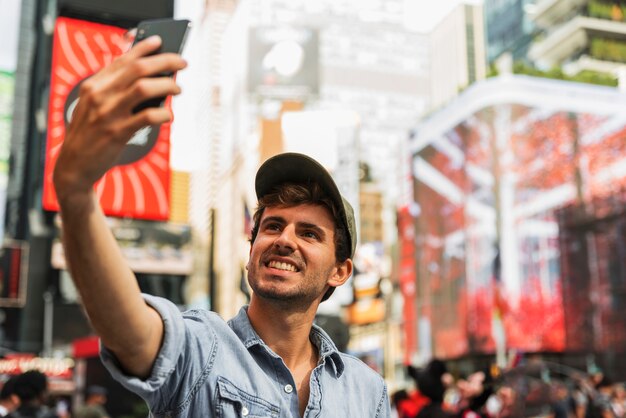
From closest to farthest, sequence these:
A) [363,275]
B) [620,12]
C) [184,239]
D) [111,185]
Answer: [111,185]
[184,239]
[363,275]
[620,12]

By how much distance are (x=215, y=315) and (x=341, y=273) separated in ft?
1.50

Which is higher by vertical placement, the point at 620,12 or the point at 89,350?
the point at 620,12

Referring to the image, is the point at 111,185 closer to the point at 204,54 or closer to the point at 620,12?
the point at 620,12

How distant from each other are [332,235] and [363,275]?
46.3 m

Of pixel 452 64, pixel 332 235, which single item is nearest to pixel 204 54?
pixel 452 64

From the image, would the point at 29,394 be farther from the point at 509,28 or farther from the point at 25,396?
the point at 509,28

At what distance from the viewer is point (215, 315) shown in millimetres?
1670

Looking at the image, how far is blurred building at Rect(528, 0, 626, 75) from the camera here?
6178 cm

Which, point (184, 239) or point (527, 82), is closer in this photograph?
point (184, 239)

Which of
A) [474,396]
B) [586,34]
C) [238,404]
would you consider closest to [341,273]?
[238,404]

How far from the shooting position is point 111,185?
404 inches

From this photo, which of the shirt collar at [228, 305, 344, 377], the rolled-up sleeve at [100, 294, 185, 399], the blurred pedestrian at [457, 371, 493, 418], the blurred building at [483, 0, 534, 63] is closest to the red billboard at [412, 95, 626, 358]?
the blurred building at [483, 0, 534, 63]

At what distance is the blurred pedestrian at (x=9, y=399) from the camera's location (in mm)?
5039

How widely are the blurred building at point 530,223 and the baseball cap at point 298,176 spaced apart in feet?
156
